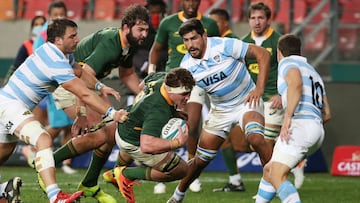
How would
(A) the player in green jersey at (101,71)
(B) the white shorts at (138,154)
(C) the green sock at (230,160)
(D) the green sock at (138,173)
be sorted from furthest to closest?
(C) the green sock at (230,160) → (A) the player in green jersey at (101,71) → (D) the green sock at (138,173) → (B) the white shorts at (138,154)

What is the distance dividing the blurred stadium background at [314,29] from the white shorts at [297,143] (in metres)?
6.38

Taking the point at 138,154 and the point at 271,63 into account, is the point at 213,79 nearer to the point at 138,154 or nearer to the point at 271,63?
the point at 138,154

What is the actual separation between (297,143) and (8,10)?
11.7 metres

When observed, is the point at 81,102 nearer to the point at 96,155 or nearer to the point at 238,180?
→ the point at 96,155

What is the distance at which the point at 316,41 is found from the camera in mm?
17234

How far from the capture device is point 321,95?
9516 millimetres

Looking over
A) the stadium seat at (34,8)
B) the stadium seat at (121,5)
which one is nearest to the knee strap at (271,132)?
the stadium seat at (121,5)

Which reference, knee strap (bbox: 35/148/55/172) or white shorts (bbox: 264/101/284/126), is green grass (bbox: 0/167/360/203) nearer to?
white shorts (bbox: 264/101/284/126)

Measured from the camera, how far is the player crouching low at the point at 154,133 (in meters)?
9.57

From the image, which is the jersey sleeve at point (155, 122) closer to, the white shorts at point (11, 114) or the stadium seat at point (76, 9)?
the white shorts at point (11, 114)

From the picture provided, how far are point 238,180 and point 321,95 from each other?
359 centimetres

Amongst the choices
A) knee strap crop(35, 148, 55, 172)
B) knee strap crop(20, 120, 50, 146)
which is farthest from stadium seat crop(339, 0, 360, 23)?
knee strap crop(35, 148, 55, 172)

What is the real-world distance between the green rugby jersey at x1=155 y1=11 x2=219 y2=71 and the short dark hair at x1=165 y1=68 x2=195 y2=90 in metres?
3.33

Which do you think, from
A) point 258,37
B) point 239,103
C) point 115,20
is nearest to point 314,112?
point 239,103
